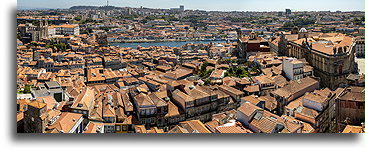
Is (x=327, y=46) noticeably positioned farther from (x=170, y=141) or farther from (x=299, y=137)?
(x=170, y=141)

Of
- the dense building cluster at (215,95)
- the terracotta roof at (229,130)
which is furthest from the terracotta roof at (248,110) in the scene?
the terracotta roof at (229,130)

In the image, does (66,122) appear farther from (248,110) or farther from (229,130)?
(248,110)

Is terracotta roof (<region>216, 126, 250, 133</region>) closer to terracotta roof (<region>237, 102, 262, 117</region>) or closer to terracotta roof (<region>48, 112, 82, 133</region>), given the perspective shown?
terracotta roof (<region>237, 102, 262, 117</region>)

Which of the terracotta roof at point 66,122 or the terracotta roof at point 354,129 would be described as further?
the terracotta roof at point 66,122

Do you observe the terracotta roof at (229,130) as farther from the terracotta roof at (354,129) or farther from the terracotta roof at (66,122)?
the terracotta roof at (66,122)

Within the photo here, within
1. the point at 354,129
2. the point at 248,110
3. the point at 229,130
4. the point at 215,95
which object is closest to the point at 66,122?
the point at 229,130

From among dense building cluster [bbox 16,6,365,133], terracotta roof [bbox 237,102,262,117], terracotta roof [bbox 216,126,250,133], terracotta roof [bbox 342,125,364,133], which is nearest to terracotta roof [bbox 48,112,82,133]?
dense building cluster [bbox 16,6,365,133]

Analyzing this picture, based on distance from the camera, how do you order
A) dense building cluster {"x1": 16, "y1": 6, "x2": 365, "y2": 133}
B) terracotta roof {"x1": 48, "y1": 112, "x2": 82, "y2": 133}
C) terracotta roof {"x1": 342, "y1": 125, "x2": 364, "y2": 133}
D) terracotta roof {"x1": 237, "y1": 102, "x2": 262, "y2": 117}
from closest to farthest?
terracotta roof {"x1": 342, "y1": 125, "x2": 364, "y2": 133}
terracotta roof {"x1": 48, "y1": 112, "x2": 82, "y2": 133}
dense building cluster {"x1": 16, "y1": 6, "x2": 365, "y2": 133}
terracotta roof {"x1": 237, "y1": 102, "x2": 262, "y2": 117}

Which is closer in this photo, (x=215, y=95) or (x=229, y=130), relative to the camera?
(x=229, y=130)

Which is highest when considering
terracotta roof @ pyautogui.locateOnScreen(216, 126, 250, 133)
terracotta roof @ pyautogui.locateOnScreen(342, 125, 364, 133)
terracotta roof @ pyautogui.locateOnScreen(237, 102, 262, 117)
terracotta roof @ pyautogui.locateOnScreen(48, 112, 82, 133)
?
terracotta roof @ pyautogui.locateOnScreen(237, 102, 262, 117)

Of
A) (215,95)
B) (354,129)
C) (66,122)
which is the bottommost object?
(66,122)

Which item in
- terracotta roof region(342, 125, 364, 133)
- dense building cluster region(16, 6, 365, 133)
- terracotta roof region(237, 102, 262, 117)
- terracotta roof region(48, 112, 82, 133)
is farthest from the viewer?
terracotta roof region(237, 102, 262, 117)

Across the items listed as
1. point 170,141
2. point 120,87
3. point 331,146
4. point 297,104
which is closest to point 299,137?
point 331,146
